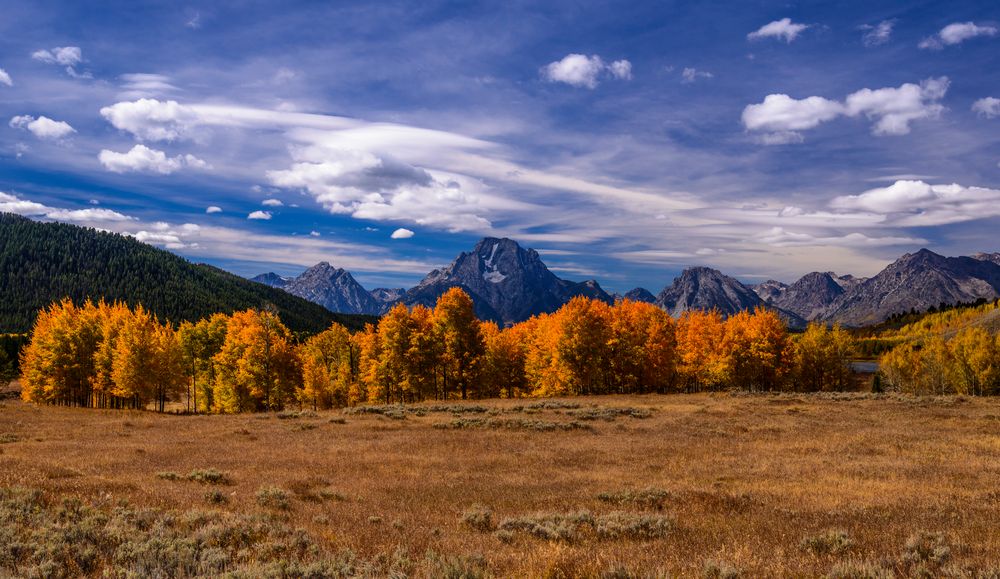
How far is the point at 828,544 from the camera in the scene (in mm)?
9789

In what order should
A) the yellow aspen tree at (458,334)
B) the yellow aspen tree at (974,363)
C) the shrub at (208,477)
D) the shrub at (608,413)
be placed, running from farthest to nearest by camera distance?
the yellow aspen tree at (974,363)
the yellow aspen tree at (458,334)
the shrub at (608,413)
the shrub at (208,477)

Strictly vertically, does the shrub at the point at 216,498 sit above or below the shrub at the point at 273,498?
above

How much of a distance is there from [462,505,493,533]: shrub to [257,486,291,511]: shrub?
15.5ft

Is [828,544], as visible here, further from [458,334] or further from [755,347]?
[755,347]

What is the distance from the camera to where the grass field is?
849cm

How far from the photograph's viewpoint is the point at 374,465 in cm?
2269

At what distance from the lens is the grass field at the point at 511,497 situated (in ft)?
27.9

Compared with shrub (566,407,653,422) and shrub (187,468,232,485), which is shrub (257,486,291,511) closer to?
shrub (187,468,232,485)

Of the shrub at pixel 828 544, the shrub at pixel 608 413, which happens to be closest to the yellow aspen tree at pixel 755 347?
the shrub at pixel 608 413

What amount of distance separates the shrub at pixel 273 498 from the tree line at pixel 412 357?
4693 cm

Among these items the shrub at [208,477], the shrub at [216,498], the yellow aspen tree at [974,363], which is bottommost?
the yellow aspen tree at [974,363]

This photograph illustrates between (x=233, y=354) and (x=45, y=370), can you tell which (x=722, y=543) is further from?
(x=45, y=370)

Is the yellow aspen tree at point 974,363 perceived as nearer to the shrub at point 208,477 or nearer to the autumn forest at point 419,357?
the autumn forest at point 419,357

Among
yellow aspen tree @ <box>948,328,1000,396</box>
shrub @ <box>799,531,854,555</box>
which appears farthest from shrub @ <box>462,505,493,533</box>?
yellow aspen tree @ <box>948,328,1000,396</box>
